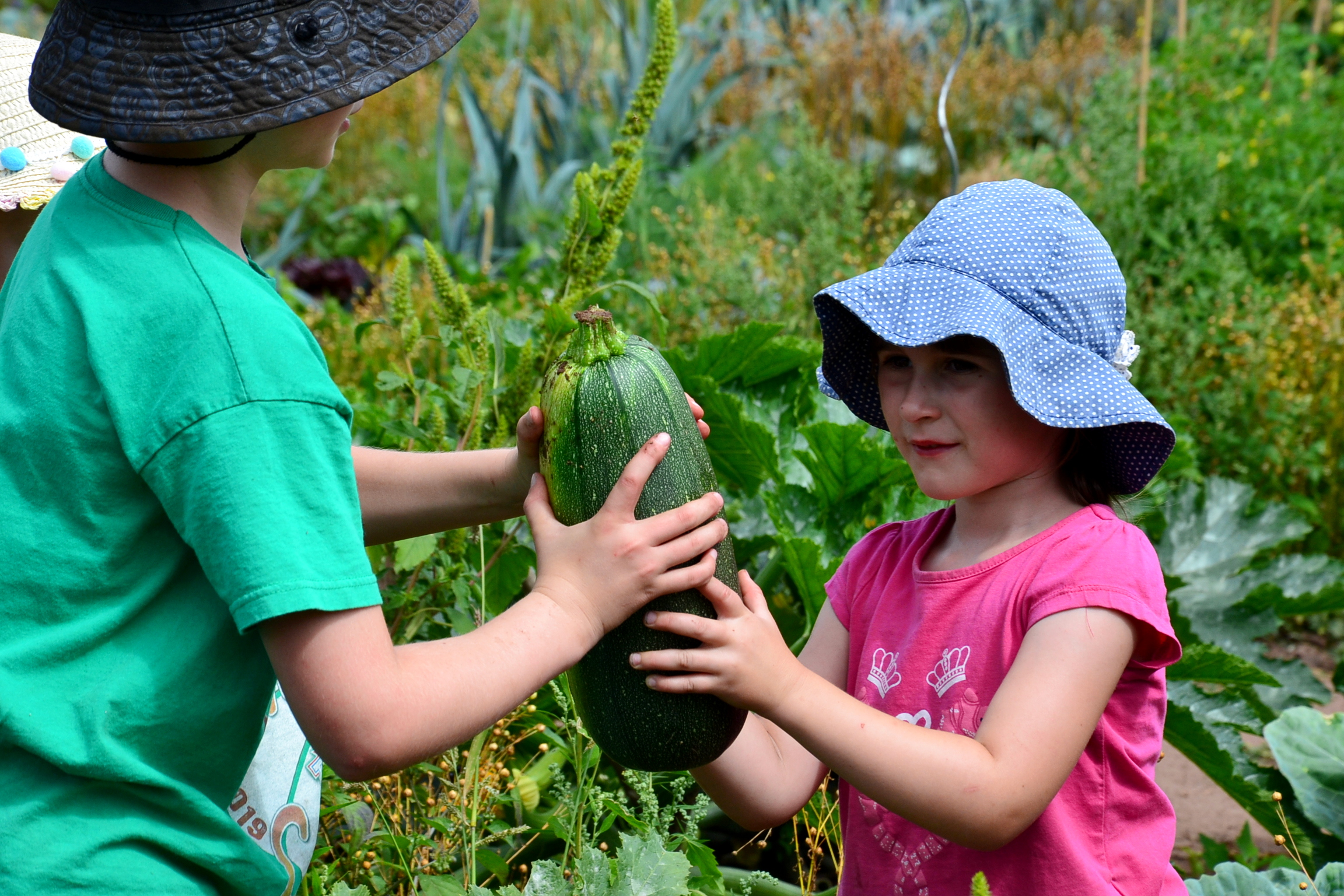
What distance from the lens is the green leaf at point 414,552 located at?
2.43 m

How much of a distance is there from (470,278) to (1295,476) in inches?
131

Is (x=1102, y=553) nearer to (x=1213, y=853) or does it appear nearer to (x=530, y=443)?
(x=530, y=443)

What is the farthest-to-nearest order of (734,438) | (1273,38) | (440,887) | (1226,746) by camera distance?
(1273,38) < (734,438) < (1226,746) < (440,887)

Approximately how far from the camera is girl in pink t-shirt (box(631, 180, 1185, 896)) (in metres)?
1.58

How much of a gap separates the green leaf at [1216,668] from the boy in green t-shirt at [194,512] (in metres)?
1.54

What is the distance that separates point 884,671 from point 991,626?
20 cm

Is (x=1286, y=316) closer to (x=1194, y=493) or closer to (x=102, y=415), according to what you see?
(x=1194, y=493)

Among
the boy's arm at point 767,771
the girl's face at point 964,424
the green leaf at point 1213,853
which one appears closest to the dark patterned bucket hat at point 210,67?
the girl's face at point 964,424

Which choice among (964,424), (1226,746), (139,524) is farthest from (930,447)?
(1226,746)

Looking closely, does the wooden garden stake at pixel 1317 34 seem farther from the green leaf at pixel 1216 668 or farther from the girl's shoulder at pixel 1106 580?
the girl's shoulder at pixel 1106 580

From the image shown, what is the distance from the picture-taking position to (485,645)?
1438mm

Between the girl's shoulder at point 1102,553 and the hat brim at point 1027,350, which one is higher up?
the hat brim at point 1027,350

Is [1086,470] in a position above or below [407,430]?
above

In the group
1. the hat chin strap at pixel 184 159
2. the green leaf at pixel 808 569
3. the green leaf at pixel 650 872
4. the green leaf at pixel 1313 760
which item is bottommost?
Answer: the green leaf at pixel 1313 760
